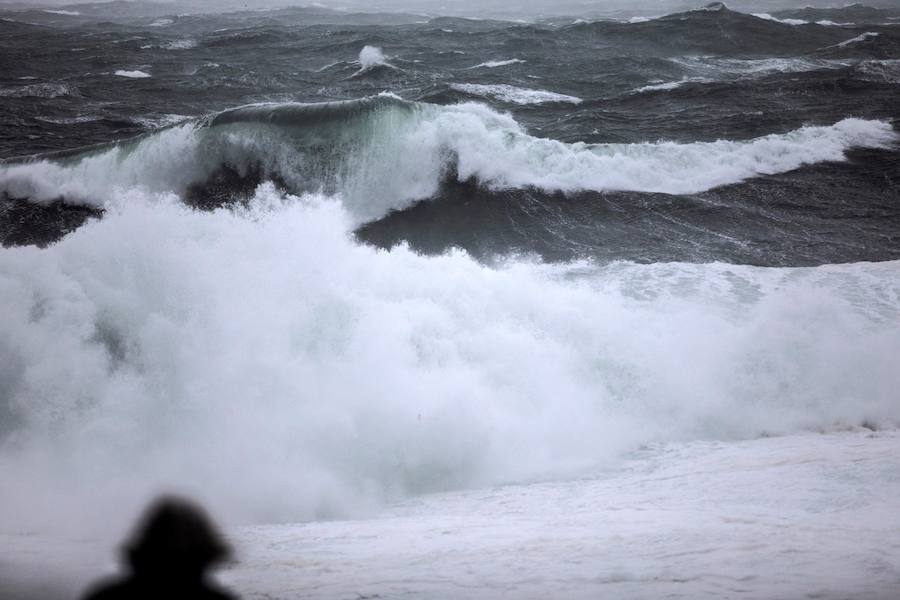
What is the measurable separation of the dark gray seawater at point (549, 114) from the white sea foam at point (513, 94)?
122 mm

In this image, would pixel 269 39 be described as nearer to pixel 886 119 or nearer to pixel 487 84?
pixel 487 84

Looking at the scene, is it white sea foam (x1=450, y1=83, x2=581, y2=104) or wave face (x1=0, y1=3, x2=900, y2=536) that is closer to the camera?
wave face (x1=0, y1=3, x2=900, y2=536)

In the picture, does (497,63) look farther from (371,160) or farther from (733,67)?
(371,160)

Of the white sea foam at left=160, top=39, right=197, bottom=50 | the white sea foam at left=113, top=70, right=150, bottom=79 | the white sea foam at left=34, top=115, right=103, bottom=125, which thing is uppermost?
the white sea foam at left=160, top=39, right=197, bottom=50

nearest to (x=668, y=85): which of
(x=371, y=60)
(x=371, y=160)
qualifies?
(x=371, y=60)

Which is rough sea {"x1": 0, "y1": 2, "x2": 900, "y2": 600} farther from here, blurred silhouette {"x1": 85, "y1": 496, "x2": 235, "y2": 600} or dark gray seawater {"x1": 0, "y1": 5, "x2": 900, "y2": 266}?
blurred silhouette {"x1": 85, "y1": 496, "x2": 235, "y2": 600}

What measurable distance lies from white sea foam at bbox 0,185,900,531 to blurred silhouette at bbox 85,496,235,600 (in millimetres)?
4761

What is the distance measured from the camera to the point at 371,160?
13.6 meters

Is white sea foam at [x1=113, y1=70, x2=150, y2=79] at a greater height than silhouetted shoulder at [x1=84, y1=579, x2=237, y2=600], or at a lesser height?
greater

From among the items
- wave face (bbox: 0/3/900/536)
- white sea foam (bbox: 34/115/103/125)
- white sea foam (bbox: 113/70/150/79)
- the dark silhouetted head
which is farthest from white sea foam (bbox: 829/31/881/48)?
the dark silhouetted head

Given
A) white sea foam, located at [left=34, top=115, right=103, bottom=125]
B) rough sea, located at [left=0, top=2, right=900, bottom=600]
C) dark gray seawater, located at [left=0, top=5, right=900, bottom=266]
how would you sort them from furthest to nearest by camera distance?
white sea foam, located at [left=34, top=115, right=103, bottom=125] → dark gray seawater, located at [left=0, top=5, right=900, bottom=266] → rough sea, located at [left=0, top=2, right=900, bottom=600]

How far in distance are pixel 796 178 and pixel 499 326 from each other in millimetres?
9377

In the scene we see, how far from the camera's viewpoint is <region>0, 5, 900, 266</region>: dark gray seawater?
1193 cm

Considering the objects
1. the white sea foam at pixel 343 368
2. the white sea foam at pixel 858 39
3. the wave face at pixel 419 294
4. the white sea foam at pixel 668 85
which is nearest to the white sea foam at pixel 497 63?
the white sea foam at pixel 668 85
